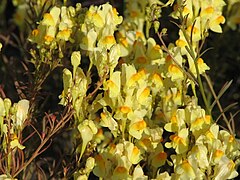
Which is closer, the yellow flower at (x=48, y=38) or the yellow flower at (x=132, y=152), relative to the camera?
the yellow flower at (x=132, y=152)

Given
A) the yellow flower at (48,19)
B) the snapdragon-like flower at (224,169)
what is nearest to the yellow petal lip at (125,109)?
the snapdragon-like flower at (224,169)

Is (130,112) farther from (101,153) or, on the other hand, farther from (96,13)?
(96,13)

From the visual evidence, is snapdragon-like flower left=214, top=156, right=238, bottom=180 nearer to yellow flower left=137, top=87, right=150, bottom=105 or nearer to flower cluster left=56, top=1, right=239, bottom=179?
flower cluster left=56, top=1, right=239, bottom=179

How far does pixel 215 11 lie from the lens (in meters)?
1.64

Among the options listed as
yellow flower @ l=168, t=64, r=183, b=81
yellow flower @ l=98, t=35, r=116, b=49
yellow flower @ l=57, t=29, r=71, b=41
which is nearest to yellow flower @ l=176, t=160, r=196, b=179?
yellow flower @ l=168, t=64, r=183, b=81

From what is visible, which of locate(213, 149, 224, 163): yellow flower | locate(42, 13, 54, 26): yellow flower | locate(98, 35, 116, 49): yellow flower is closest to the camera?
locate(213, 149, 224, 163): yellow flower

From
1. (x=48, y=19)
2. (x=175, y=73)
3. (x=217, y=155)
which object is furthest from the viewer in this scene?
(x=48, y=19)

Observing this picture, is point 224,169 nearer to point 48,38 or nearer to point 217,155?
point 217,155

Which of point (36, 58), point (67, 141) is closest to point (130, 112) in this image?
point (36, 58)

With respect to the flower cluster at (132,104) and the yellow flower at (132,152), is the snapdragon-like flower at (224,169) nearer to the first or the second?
the flower cluster at (132,104)

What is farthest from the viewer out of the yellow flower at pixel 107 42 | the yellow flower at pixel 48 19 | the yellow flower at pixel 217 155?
the yellow flower at pixel 48 19

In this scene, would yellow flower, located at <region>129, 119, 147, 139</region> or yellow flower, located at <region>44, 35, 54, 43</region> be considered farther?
yellow flower, located at <region>44, 35, 54, 43</region>

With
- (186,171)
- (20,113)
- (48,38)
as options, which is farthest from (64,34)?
(186,171)

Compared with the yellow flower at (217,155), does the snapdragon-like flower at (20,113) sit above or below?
above
